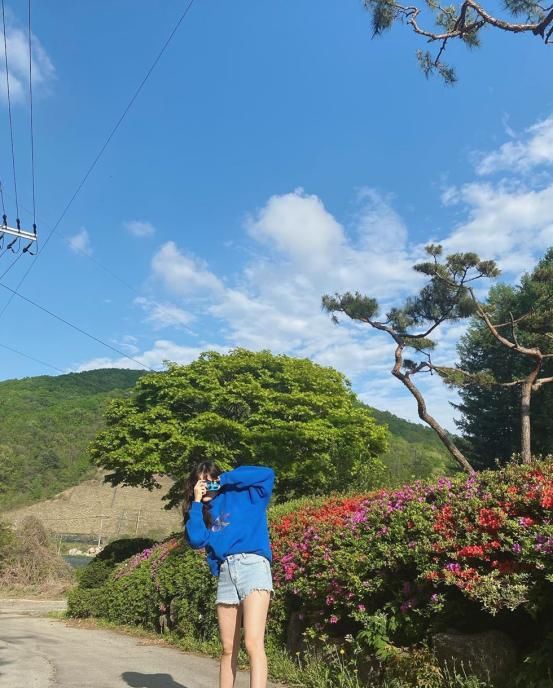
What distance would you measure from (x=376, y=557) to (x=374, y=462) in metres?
17.0

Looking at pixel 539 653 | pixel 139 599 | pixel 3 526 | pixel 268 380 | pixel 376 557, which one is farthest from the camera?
pixel 3 526

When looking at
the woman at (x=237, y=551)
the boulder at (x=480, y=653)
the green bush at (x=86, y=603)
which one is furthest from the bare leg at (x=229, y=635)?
the green bush at (x=86, y=603)

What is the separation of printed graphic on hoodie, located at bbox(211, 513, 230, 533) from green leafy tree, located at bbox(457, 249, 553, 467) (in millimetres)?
22058

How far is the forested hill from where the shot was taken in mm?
62031

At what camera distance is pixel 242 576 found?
314cm

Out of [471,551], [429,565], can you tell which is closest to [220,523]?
[429,565]

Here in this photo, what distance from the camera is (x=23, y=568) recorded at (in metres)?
23.6


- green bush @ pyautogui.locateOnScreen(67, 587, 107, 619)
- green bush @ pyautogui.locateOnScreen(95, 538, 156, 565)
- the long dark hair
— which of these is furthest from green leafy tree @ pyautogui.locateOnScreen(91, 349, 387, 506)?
the long dark hair

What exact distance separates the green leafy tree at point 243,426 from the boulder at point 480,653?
516 inches

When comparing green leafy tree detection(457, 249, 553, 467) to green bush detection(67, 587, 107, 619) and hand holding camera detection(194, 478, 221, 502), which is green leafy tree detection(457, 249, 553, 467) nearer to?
green bush detection(67, 587, 107, 619)

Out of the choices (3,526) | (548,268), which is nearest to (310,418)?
(548,268)

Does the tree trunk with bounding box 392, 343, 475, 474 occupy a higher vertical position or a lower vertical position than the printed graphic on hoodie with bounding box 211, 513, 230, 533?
higher

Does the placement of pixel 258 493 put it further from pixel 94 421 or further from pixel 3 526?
pixel 94 421

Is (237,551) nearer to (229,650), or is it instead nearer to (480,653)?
(229,650)
